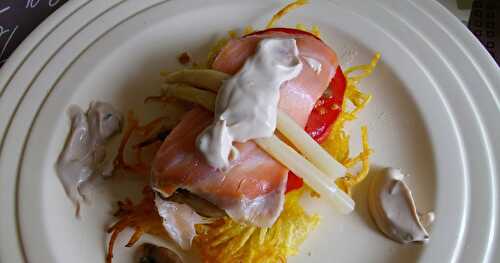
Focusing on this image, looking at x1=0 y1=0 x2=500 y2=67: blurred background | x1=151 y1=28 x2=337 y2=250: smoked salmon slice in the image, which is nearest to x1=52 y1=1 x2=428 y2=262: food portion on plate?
x1=151 y1=28 x2=337 y2=250: smoked salmon slice

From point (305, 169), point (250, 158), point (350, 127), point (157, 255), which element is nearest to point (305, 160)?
point (305, 169)

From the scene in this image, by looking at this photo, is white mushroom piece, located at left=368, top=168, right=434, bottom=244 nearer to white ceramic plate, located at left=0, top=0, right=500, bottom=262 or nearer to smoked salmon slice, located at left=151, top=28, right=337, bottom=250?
white ceramic plate, located at left=0, top=0, right=500, bottom=262

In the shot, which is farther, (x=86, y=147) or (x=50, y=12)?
(x=50, y=12)

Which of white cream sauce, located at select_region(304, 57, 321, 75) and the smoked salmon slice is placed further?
white cream sauce, located at select_region(304, 57, 321, 75)

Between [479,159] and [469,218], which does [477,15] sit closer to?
[479,159]

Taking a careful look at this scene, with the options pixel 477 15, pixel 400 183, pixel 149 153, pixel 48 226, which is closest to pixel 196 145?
pixel 149 153

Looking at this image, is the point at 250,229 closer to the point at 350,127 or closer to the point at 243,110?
the point at 243,110

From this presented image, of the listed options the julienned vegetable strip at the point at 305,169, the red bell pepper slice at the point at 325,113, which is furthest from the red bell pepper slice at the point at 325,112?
the julienned vegetable strip at the point at 305,169

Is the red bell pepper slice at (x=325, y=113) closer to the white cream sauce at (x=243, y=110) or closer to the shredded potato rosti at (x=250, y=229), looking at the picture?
the shredded potato rosti at (x=250, y=229)
